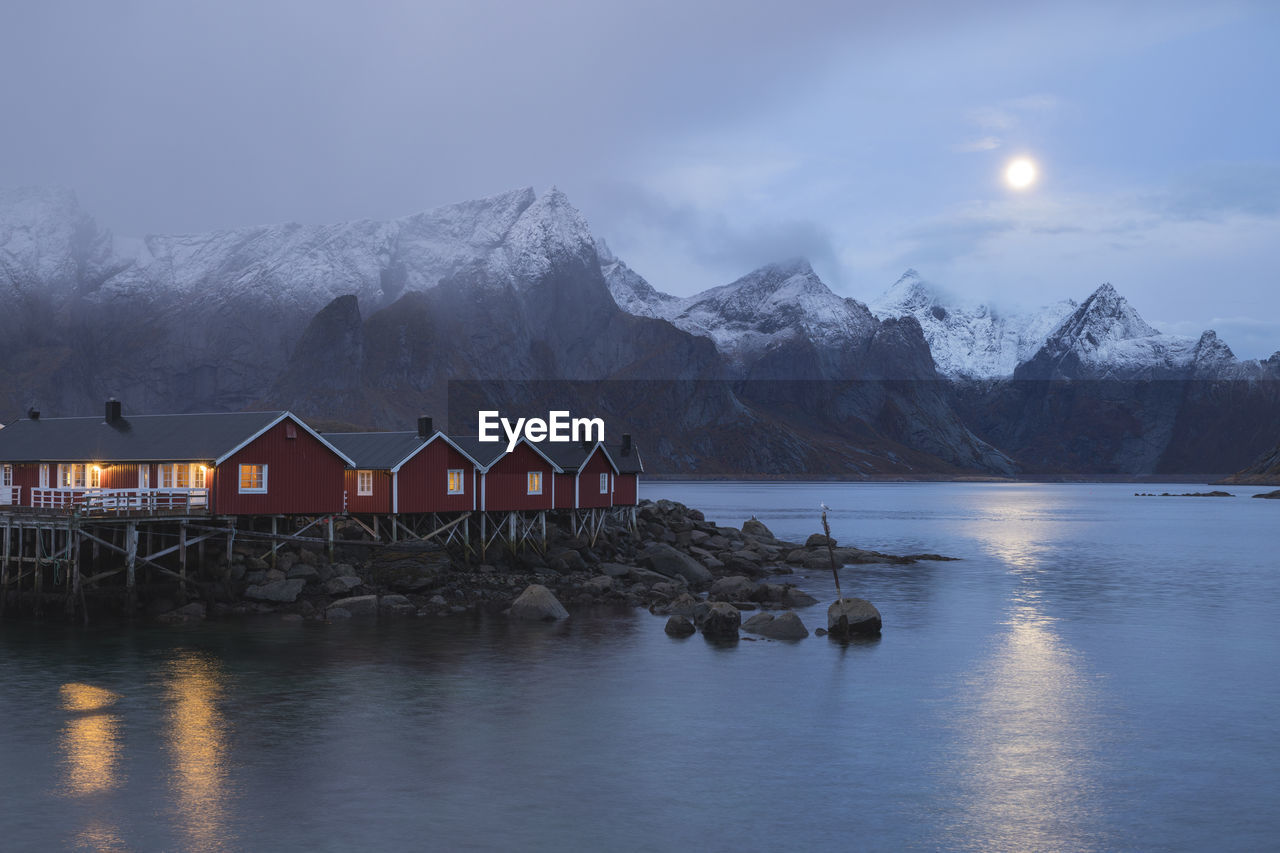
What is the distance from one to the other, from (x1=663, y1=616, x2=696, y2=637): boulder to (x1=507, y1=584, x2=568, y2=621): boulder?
6.97 m

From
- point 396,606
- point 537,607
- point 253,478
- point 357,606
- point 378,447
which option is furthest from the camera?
point 378,447

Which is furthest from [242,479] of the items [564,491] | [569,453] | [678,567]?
[569,453]

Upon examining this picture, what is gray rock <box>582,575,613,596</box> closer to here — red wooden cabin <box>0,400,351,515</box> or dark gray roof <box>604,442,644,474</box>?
red wooden cabin <box>0,400,351,515</box>

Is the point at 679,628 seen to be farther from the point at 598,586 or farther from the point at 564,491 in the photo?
the point at 564,491

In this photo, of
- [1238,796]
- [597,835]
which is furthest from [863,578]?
[597,835]

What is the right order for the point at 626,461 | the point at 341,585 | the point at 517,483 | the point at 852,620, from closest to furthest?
the point at 852,620
the point at 341,585
the point at 517,483
the point at 626,461

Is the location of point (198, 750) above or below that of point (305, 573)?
below

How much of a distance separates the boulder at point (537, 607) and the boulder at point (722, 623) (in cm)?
864

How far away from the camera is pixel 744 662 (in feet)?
147

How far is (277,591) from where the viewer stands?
54.6 meters

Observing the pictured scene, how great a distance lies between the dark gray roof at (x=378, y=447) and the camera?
210 ft

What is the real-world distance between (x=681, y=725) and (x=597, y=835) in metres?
10.7

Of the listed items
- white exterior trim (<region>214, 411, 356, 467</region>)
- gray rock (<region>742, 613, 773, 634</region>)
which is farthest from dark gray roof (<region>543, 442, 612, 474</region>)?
gray rock (<region>742, 613, 773, 634</region>)

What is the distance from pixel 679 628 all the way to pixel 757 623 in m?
3.72
